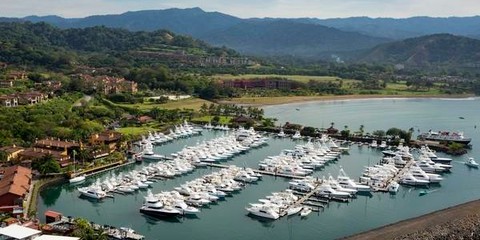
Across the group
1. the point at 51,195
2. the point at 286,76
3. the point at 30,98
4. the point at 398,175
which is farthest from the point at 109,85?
the point at 398,175

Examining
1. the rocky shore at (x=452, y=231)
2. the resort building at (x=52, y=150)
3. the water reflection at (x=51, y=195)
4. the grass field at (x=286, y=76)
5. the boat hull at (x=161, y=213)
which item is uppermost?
the grass field at (x=286, y=76)

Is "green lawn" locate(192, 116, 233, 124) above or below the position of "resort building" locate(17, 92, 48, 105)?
below

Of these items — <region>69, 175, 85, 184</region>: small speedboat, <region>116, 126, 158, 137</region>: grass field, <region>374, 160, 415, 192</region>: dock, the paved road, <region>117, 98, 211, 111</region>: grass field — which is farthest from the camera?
<region>117, 98, 211, 111</region>: grass field

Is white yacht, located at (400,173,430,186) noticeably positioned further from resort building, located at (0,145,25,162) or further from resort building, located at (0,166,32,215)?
resort building, located at (0,145,25,162)

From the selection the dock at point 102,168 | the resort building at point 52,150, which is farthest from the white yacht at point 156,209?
the resort building at point 52,150

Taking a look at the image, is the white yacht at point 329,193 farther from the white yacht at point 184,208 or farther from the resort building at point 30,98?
the resort building at point 30,98

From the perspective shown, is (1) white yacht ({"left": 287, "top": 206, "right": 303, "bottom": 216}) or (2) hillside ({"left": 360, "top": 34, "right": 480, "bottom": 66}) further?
(2) hillside ({"left": 360, "top": 34, "right": 480, "bottom": 66})

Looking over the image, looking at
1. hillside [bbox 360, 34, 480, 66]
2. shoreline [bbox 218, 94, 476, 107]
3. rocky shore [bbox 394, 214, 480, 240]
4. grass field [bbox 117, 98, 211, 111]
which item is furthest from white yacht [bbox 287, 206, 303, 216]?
hillside [bbox 360, 34, 480, 66]
